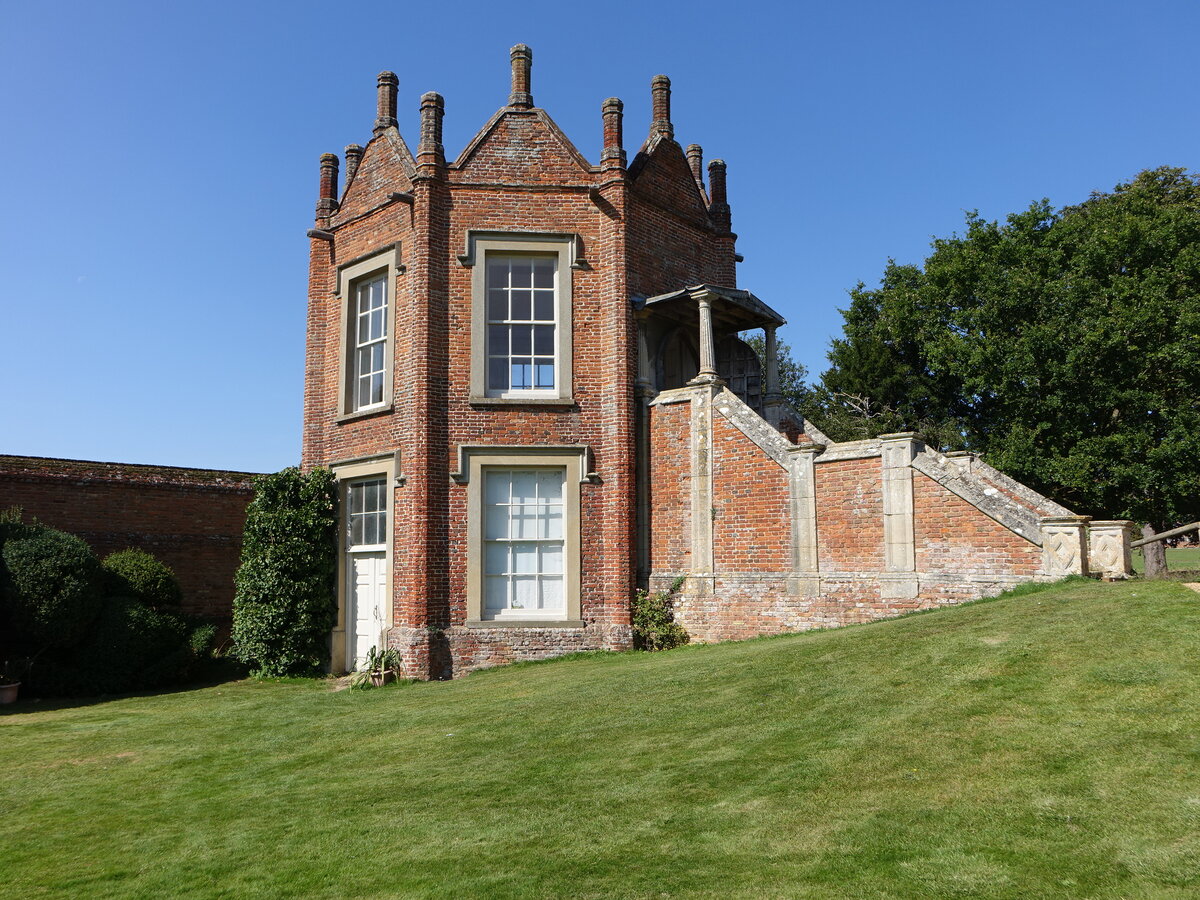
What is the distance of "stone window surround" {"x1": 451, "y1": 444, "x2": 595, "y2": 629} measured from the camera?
14.4 m

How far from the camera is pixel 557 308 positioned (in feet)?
49.9

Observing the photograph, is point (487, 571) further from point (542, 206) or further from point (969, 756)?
point (969, 756)

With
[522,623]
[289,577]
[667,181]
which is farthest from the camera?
[667,181]

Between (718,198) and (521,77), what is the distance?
471 cm

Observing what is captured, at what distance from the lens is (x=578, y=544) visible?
14648mm

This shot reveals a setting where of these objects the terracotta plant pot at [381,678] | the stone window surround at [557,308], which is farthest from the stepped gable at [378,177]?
the terracotta plant pot at [381,678]

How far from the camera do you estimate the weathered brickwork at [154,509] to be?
56.3 ft

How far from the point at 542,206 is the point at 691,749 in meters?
10.6

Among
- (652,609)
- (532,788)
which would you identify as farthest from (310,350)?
(532,788)

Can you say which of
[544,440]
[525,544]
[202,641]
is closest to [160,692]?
[202,641]

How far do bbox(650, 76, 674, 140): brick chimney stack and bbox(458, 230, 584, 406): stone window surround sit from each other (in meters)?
3.34

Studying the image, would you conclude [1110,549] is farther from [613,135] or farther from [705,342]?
[613,135]

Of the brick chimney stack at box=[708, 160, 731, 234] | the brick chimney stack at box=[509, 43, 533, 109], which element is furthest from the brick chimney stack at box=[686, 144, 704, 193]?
the brick chimney stack at box=[509, 43, 533, 109]

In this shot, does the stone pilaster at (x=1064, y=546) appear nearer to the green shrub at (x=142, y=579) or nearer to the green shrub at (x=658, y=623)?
the green shrub at (x=658, y=623)
